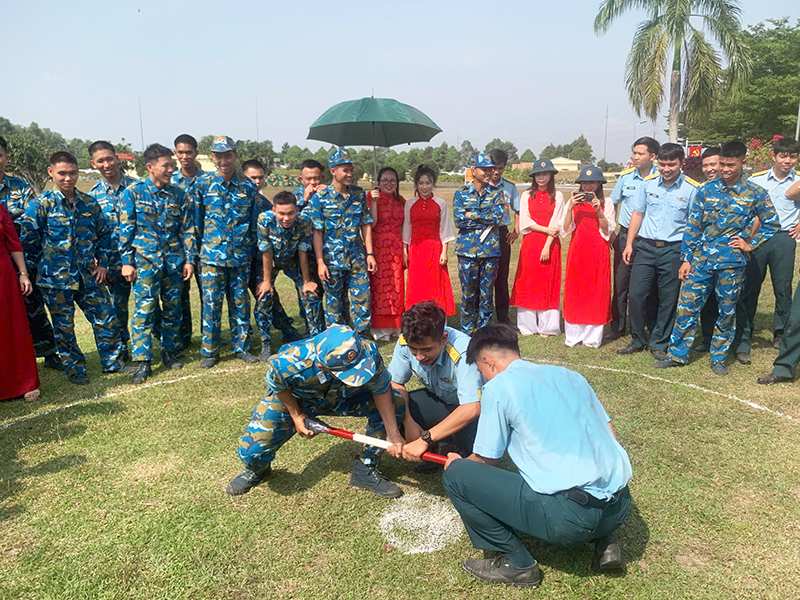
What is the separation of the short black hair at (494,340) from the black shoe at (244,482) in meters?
1.58

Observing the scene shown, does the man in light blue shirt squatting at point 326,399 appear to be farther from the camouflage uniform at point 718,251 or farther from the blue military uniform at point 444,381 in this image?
the camouflage uniform at point 718,251

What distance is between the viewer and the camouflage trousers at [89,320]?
5.14 meters

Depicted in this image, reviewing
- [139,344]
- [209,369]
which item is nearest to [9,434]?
[139,344]

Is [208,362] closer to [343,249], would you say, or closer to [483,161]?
[343,249]

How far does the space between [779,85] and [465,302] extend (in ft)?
130

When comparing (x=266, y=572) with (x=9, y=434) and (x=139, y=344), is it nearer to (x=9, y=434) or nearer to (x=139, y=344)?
(x=9, y=434)

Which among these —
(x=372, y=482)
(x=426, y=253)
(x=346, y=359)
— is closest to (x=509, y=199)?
(x=426, y=253)

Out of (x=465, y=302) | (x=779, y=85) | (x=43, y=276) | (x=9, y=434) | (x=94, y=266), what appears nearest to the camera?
(x=9, y=434)

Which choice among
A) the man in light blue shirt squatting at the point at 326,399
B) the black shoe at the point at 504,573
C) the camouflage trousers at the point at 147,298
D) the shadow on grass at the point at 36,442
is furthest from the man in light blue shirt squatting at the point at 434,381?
the camouflage trousers at the point at 147,298

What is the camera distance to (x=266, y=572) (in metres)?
2.77

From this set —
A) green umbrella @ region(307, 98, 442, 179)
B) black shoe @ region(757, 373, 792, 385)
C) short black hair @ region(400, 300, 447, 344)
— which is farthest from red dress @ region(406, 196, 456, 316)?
short black hair @ region(400, 300, 447, 344)

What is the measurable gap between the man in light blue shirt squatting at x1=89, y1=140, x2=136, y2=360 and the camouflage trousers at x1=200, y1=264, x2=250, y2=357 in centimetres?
83

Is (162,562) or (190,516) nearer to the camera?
(162,562)

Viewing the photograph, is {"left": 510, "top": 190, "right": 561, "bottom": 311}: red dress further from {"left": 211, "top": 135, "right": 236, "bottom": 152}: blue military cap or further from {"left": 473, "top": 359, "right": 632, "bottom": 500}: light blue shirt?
{"left": 473, "top": 359, "right": 632, "bottom": 500}: light blue shirt
